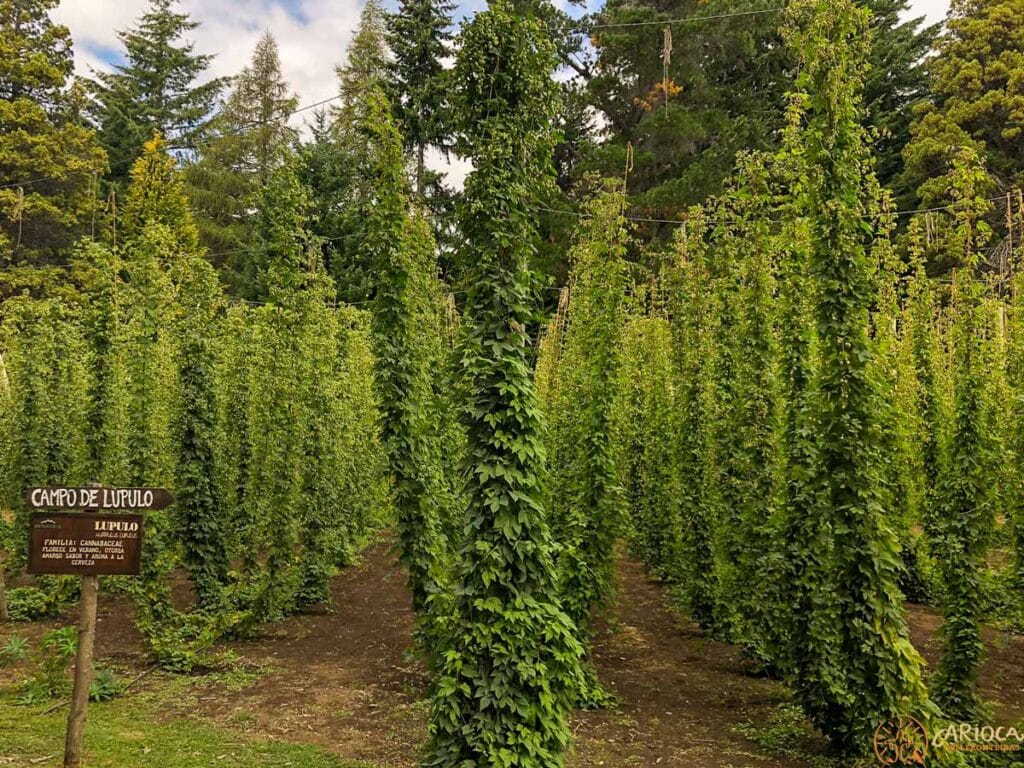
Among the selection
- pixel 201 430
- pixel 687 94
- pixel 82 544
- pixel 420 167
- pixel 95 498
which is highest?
pixel 687 94

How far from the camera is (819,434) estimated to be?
5.47m

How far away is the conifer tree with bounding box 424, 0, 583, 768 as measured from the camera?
Answer: 4.61 metres

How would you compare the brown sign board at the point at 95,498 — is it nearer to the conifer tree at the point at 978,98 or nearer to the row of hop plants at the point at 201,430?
the row of hop plants at the point at 201,430

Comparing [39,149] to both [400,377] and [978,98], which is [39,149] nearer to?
[400,377]

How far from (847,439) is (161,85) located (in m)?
40.4

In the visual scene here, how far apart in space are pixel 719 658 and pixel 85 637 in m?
6.46

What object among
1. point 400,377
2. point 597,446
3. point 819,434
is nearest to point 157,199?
point 400,377

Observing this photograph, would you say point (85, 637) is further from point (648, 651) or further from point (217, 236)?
point (217, 236)

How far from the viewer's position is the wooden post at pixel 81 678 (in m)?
5.15

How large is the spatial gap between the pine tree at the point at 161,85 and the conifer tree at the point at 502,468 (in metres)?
34.3

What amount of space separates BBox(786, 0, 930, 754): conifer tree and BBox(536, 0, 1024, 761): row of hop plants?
15 mm

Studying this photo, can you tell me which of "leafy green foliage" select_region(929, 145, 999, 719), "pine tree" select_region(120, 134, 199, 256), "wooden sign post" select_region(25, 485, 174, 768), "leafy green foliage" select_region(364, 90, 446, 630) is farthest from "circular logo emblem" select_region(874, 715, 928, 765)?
"pine tree" select_region(120, 134, 199, 256)

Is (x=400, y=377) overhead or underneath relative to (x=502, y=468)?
overhead

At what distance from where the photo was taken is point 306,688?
7223 mm
